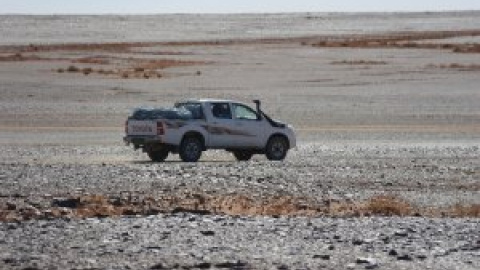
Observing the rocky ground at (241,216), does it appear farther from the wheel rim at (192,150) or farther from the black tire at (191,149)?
the wheel rim at (192,150)

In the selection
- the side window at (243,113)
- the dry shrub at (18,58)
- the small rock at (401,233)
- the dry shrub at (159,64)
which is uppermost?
the dry shrub at (18,58)

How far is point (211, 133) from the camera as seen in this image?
1227 inches

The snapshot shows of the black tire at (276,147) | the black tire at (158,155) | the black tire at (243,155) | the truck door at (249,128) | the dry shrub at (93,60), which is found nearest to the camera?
the black tire at (158,155)

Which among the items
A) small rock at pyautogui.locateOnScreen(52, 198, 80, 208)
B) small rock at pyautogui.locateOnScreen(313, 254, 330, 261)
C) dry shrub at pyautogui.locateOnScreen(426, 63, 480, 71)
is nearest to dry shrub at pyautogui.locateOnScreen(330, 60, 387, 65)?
dry shrub at pyautogui.locateOnScreen(426, 63, 480, 71)

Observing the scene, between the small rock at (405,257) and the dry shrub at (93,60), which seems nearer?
the small rock at (405,257)

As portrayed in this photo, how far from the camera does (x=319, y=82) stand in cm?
6100

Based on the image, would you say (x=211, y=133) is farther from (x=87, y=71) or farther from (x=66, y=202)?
(x=87, y=71)

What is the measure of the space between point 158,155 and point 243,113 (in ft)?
8.44

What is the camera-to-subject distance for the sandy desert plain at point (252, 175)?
14289 millimetres

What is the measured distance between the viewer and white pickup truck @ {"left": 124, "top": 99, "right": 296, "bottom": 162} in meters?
30.4

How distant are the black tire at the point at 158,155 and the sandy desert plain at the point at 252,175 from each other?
0.30m

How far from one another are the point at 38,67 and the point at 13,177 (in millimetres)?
46894

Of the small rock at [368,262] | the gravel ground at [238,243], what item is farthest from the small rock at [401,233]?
the small rock at [368,262]

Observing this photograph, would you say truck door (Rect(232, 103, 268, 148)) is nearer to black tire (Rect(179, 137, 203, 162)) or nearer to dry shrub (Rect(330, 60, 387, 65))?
black tire (Rect(179, 137, 203, 162))
